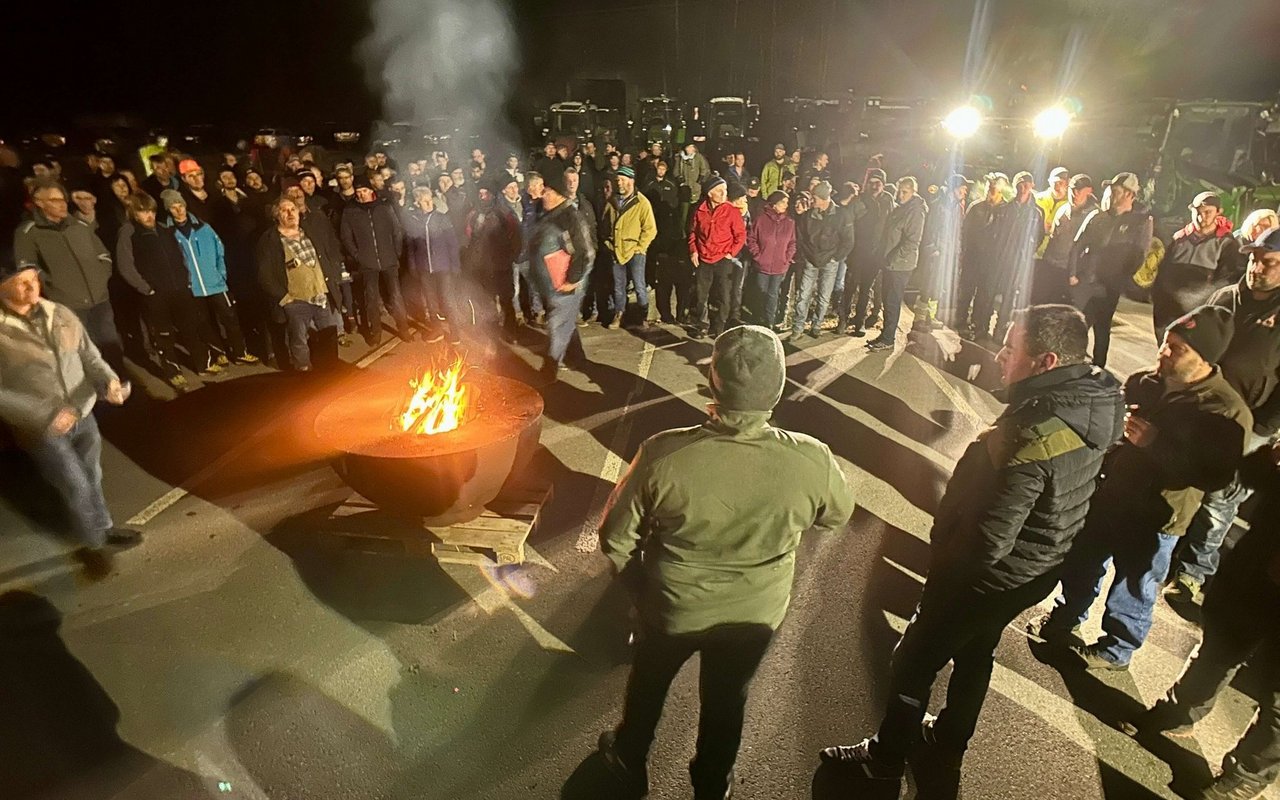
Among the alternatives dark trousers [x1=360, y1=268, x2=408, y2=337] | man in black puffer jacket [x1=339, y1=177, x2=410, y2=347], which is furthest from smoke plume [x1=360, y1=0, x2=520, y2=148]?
man in black puffer jacket [x1=339, y1=177, x2=410, y2=347]

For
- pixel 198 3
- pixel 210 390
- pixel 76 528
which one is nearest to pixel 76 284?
pixel 210 390

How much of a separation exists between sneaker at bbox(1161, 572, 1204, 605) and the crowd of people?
0.05 ft

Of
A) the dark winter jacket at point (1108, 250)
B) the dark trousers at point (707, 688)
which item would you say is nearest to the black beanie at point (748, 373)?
the dark trousers at point (707, 688)

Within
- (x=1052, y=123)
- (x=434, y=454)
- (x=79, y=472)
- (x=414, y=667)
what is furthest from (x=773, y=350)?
(x=1052, y=123)

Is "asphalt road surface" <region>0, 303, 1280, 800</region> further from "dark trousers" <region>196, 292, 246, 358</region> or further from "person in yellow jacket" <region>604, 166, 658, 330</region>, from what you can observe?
"person in yellow jacket" <region>604, 166, 658, 330</region>

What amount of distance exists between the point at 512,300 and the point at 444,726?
6786 mm

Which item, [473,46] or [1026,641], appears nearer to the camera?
[1026,641]

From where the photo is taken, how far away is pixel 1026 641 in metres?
4.02

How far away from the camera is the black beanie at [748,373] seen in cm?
223

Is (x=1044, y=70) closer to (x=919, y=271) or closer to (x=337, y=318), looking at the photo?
(x=919, y=271)

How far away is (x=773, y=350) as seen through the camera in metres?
2.30

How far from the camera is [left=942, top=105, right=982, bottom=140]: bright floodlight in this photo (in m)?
16.0

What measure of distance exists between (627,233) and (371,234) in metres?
3.28

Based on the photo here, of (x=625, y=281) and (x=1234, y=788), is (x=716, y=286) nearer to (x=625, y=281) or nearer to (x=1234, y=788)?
(x=625, y=281)
